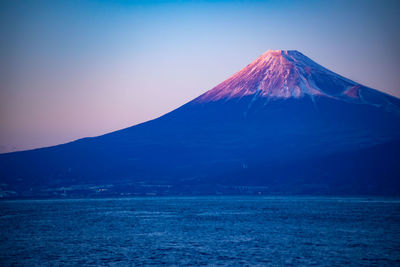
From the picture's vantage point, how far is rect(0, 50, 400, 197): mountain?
147750mm

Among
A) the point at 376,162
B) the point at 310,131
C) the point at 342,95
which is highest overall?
the point at 342,95

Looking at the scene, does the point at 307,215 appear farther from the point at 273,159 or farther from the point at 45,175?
the point at 45,175

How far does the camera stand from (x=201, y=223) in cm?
6831

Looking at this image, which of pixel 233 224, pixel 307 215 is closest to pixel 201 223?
pixel 233 224

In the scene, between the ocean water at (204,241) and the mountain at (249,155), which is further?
the mountain at (249,155)

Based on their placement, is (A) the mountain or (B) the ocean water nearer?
(B) the ocean water

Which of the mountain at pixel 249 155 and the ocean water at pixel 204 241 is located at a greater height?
the mountain at pixel 249 155

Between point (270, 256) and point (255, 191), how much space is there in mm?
109316

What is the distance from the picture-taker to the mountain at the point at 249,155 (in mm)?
147750

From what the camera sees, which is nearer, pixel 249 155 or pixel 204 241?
pixel 204 241

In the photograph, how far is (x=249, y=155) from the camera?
169 metres

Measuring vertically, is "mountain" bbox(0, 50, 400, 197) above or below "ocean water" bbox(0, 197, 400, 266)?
above

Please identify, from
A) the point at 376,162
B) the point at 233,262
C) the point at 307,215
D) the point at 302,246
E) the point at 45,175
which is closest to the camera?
the point at 233,262

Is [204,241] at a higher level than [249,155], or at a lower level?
lower
